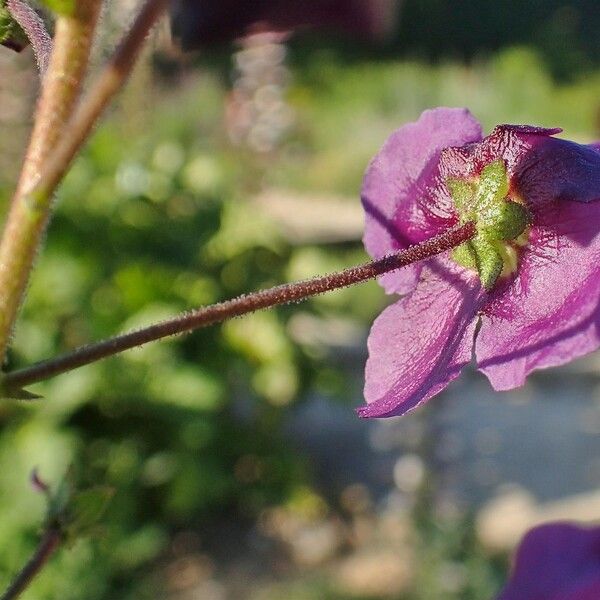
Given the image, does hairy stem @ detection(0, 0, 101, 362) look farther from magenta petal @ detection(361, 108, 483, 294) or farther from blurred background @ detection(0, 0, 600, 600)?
blurred background @ detection(0, 0, 600, 600)

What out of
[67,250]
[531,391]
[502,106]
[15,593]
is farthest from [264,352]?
[502,106]

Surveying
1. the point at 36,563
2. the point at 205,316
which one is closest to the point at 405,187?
the point at 205,316

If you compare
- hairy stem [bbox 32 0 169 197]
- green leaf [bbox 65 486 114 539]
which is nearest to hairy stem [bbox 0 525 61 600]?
green leaf [bbox 65 486 114 539]

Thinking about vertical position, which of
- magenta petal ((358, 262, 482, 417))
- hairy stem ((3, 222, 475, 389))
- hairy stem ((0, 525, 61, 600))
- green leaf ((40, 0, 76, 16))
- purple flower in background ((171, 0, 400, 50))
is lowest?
hairy stem ((0, 525, 61, 600))

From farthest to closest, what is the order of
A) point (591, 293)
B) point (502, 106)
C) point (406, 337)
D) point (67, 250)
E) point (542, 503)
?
1. point (502, 106)
2. point (542, 503)
3. point (67, 250)
4. point (406, 337)
5. point (591, 293)

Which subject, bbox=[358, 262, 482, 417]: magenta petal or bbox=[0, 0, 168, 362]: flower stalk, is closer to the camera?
bbox=[0, 0, 168, 362]: flower stalk

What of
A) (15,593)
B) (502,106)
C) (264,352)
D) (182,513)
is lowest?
(502,106)

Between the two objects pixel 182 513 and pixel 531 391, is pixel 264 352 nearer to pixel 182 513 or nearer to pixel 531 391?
pixel 182 513

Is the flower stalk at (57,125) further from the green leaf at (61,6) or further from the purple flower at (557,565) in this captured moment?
the purple flower at (557,565)
